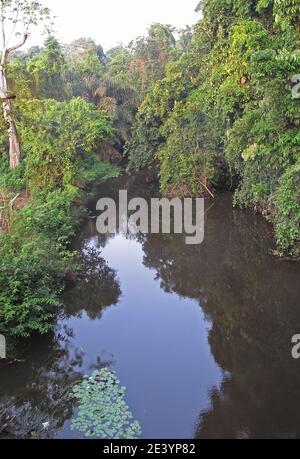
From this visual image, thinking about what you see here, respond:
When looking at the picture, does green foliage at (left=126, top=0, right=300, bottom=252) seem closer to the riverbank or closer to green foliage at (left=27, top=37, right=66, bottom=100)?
the riverbank

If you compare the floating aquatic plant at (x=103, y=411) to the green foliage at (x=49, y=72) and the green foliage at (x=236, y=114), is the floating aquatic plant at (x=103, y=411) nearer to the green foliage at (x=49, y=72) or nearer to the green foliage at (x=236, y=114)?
the green foliage at (x=236, y=114)

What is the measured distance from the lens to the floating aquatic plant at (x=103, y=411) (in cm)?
579

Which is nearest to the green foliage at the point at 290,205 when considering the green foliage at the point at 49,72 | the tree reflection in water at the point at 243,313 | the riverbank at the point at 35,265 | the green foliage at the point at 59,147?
the tree reflection in water at the point at 243,313

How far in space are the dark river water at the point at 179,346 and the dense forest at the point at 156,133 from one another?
2.64 feet

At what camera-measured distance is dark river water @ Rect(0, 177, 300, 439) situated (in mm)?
6113

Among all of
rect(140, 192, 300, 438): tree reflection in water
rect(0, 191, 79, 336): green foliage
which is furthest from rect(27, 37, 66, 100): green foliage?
rect(140, 192, 300, 438): tree reflection in water

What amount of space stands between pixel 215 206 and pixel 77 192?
17.3ft

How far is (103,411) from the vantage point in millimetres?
6172

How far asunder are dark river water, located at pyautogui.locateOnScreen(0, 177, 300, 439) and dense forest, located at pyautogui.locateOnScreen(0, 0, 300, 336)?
803mm
